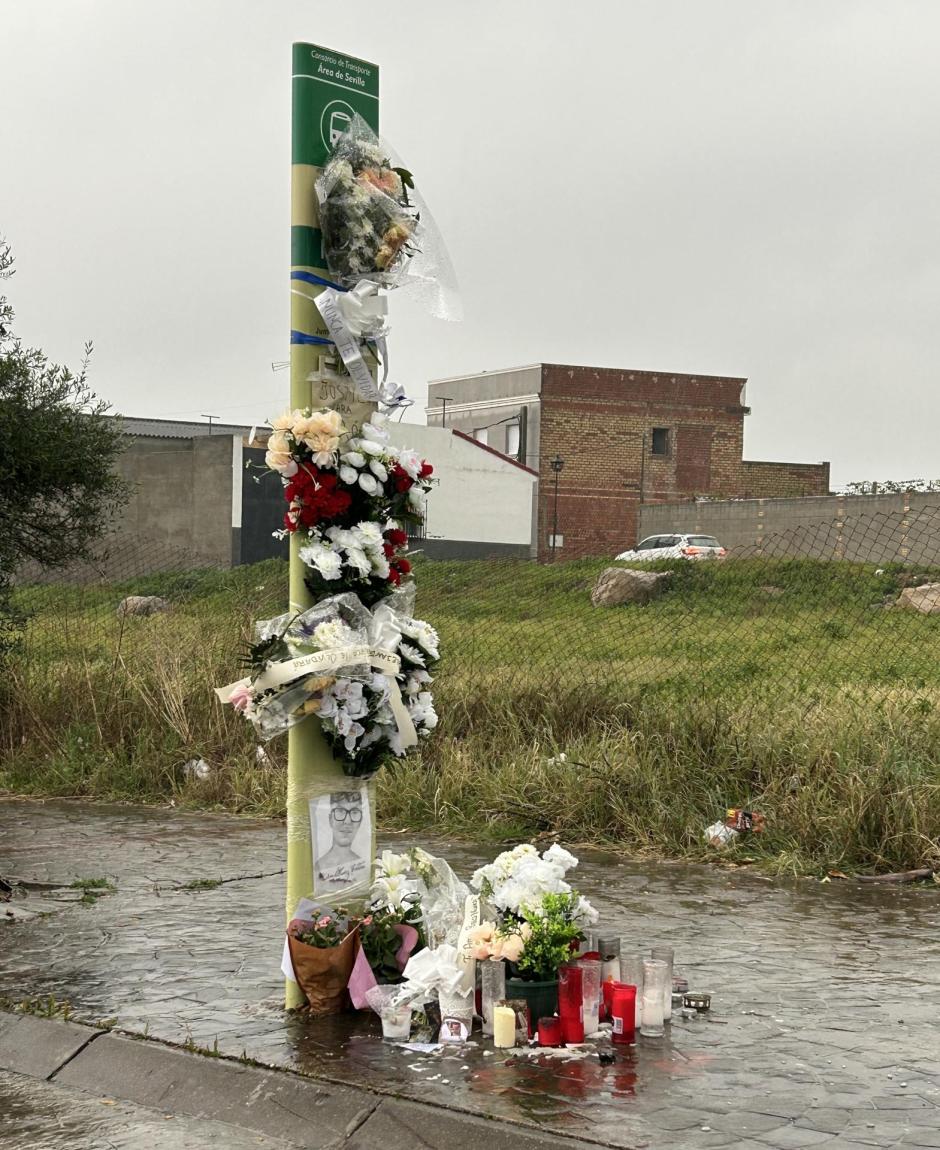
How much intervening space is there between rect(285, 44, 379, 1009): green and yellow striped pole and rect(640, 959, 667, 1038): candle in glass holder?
4.62 feet

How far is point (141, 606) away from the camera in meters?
15.8

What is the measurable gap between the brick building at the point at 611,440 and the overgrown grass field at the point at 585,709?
48.0 metres

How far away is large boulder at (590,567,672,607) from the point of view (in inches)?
606

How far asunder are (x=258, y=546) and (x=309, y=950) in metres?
47.2

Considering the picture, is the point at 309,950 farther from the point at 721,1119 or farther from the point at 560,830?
the point at 560,830

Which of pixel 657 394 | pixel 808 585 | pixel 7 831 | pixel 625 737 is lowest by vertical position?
pixel 7 831

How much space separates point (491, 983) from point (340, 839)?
0.96 m

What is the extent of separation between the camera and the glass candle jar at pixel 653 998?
565cm

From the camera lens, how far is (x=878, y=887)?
Result: 28.2ft

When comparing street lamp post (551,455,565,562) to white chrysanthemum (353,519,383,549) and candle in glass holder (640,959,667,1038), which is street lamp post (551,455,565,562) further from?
candle in glass holder (640,959,667,1038)

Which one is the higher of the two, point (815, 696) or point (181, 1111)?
point (815, 696)

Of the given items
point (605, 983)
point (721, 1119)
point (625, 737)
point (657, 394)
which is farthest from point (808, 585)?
point (657, 394)

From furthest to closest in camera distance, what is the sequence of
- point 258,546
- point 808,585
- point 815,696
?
point 258,546, point 808,585, point 815,696

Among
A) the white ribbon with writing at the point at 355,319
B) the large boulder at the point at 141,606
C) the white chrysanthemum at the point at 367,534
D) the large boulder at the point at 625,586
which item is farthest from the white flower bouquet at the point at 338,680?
the large boulder at the point at 141,606
